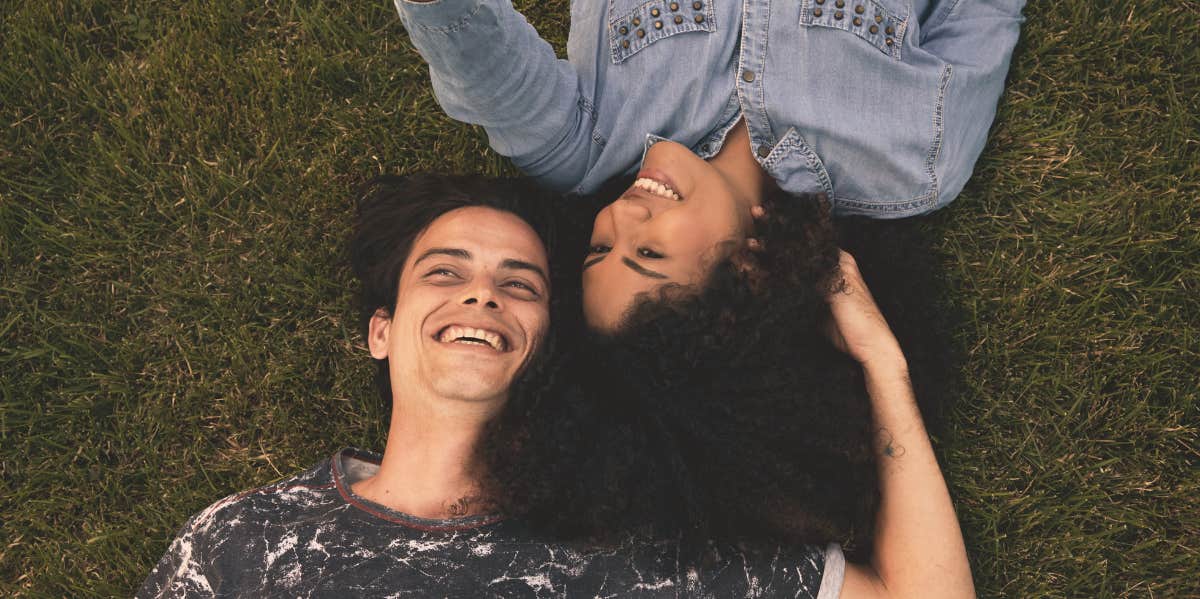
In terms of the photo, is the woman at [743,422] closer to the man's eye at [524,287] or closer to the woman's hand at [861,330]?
the woman's hand at [861,330]

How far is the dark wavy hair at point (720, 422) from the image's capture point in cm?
278

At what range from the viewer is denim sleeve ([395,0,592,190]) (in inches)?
98.7

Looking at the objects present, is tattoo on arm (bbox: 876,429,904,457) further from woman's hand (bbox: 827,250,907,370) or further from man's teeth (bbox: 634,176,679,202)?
man's teeth (bbox: 634,176,679,202)

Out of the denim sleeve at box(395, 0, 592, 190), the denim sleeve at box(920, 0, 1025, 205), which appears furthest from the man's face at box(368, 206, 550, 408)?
the denim sleeve at box(920, 0, 1025, 205)

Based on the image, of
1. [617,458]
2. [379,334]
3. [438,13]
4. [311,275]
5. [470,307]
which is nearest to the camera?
[438,13]

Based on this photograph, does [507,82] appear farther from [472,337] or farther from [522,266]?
[472,337]

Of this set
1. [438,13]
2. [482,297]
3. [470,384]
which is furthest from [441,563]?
[438,13]

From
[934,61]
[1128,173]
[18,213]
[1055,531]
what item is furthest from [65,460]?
[1128,173]

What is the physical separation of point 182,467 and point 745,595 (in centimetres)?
238

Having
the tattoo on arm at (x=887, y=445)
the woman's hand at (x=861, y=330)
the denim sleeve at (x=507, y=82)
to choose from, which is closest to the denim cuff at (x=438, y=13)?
the denim sleeve at (x=507, y=82)

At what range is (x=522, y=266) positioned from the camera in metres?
2.93

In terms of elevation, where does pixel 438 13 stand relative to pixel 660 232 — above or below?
above

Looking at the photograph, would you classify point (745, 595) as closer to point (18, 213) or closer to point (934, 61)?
point (934, 61)

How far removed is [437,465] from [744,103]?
5.66ft
